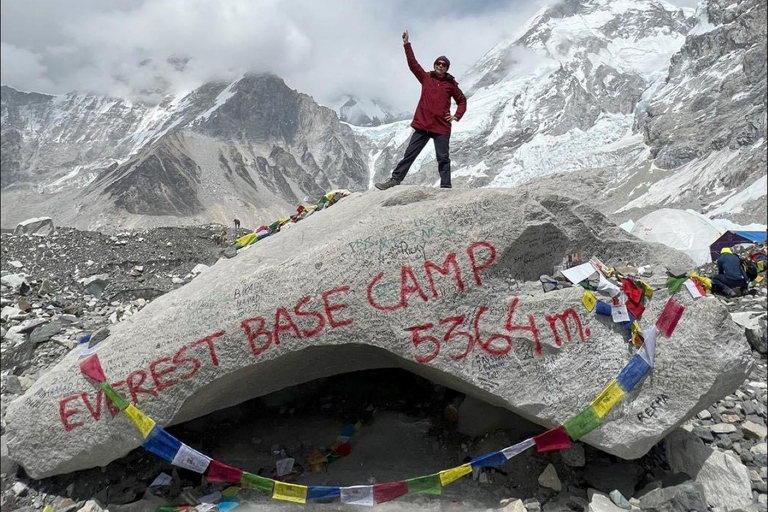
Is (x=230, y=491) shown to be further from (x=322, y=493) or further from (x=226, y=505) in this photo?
(x=322, y=493)

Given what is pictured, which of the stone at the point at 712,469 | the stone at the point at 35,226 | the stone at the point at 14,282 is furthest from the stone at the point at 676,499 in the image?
the stone at the point at 35,226

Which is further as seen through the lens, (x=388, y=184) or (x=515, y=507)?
(x=388, y=184)

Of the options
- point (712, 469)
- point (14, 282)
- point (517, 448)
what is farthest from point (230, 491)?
point (14, 282)

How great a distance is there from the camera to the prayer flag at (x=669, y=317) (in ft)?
17.0

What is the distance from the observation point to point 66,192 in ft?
364

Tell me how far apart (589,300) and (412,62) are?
4251 mm

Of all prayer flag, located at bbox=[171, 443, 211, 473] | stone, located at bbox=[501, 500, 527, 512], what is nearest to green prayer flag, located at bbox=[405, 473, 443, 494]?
stone, located at bbox=[501, 500, 527, 512]

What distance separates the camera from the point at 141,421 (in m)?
5.32

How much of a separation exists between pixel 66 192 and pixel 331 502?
128884 mm

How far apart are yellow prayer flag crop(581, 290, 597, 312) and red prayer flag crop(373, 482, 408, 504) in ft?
9.11

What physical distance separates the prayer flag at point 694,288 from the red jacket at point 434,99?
370 cm

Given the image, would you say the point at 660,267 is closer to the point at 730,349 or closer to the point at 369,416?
the point at 730,349

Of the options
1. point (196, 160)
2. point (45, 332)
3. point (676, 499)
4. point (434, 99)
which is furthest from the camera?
point (196, 160)

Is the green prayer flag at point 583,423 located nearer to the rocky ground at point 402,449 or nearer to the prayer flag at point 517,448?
the prayer flag at point 517,448
